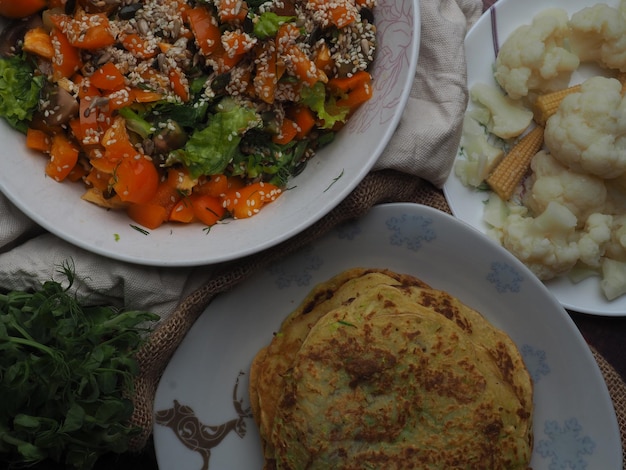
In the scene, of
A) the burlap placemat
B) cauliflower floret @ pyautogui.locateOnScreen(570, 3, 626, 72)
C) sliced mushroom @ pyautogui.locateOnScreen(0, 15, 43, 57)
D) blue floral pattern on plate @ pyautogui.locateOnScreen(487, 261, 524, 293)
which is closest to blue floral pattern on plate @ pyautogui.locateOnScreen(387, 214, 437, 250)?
the burlap placemat

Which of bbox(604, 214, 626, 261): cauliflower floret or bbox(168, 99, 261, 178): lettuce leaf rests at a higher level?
bbox(168, 99, 261, 178): lettuce leaf

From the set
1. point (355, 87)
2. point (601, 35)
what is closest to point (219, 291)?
point (355, 87)

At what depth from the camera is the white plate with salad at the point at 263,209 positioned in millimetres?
2707

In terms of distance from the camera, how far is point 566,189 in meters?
3.17

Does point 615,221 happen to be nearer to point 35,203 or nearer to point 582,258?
point 582,258

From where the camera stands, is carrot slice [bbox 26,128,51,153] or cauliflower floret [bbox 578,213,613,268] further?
cauliflower floret [bbox 578,213,613,268]

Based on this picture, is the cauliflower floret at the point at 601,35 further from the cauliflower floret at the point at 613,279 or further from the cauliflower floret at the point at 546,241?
the cauliflower floret at the point at 613,279

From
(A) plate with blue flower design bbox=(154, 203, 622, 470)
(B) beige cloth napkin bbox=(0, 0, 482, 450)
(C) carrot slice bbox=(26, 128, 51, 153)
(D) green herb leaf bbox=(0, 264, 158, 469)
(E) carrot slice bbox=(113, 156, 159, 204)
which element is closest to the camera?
(D) green herb leaf bbox=(0, 264, 158, 469)

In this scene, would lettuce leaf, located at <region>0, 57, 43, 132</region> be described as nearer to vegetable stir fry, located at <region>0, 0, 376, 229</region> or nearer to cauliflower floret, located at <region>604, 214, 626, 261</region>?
vegetable stir fry, located at <region>0, 0, 376, 229</region>

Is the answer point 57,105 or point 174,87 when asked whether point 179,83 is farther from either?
point 57,105

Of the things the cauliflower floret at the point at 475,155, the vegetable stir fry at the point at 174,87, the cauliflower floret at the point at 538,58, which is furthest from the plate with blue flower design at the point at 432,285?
the cauliflower floret at the point at 538,58

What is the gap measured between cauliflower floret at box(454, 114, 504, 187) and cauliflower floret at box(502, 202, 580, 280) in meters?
0.25

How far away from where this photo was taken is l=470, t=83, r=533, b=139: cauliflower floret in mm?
3262

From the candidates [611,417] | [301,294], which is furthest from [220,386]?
[611,417]
